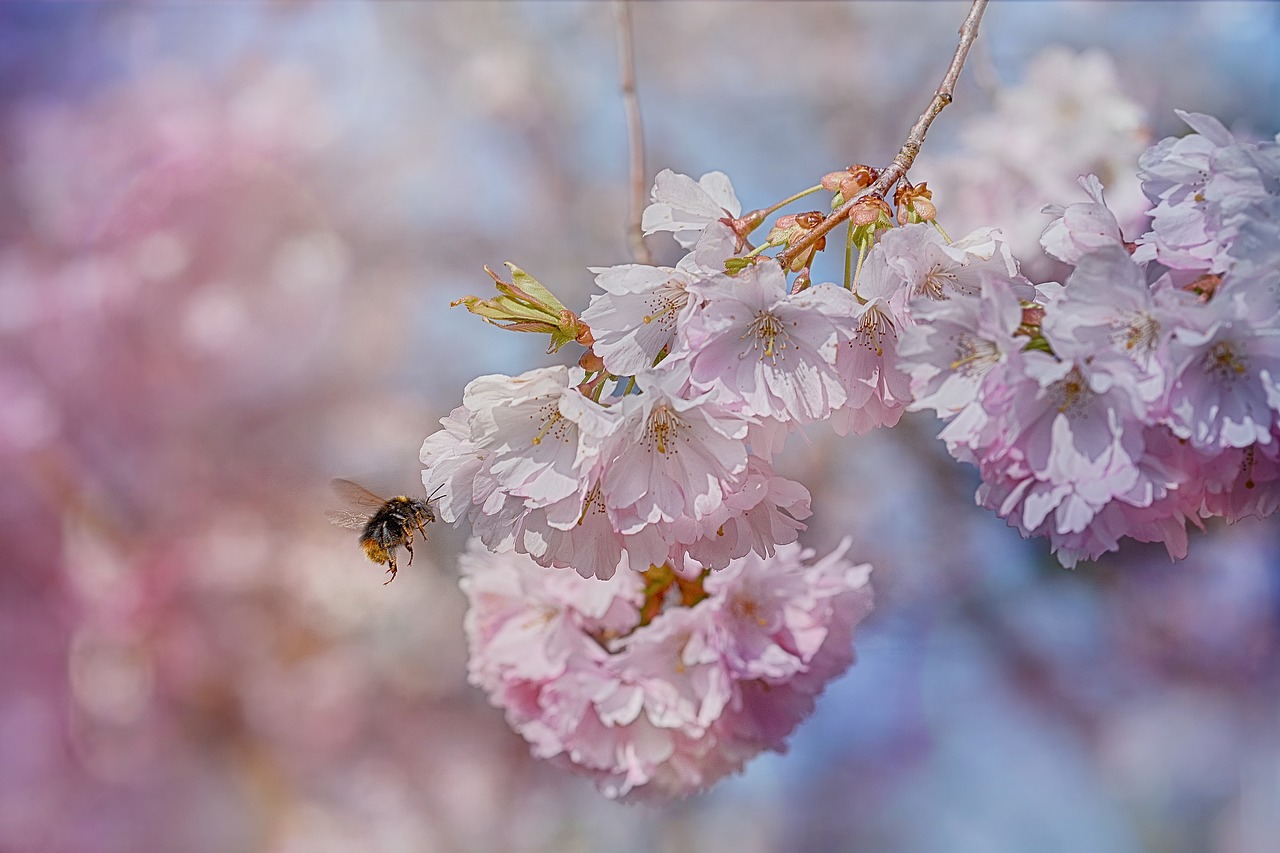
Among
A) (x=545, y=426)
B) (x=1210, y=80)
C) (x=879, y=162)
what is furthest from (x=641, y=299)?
(x=1210, y=80)

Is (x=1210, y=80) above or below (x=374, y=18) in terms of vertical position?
below

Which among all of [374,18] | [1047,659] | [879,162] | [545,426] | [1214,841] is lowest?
[1214,841]

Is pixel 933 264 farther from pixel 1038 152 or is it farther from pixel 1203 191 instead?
pixel 1038 152

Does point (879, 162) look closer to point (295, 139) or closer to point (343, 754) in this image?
point (295, 139)

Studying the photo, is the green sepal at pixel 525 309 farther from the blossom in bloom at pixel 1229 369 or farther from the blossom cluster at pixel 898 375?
the blossom in bloom at pixel 1229 369

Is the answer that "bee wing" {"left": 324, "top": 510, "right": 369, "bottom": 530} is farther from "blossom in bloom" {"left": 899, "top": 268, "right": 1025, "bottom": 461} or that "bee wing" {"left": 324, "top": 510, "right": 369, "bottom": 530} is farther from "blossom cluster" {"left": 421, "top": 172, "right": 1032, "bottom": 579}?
"blossom in bloom" {"left": 899, "top": 268, "right": 1025, "bottom": 461}
